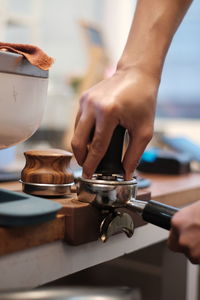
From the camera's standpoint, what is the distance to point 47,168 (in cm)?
57

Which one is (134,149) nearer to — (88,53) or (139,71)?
(139,71)

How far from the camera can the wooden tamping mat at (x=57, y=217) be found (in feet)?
1.50

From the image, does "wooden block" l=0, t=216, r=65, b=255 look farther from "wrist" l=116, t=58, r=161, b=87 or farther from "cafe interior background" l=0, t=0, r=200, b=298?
"cafe interior background" l=0, t=0, r=200, b=298

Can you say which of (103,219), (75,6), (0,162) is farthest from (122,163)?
(75,6)

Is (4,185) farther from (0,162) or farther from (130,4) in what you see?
(130,4)

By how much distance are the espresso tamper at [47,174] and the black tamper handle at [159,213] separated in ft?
0.39

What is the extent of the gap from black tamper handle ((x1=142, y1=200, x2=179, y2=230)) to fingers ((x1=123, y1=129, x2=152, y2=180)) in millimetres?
57

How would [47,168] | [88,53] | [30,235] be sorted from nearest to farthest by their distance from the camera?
[30,235] → [47,168] → [88,53]

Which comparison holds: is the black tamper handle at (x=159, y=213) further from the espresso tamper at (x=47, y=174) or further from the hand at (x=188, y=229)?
the espresso tamper at (x=47, y=174)

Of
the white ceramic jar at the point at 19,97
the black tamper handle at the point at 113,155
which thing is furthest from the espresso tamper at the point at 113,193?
the white ceramic jar at the point at 19,97

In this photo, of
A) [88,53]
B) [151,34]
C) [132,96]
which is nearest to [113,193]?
[132,96]

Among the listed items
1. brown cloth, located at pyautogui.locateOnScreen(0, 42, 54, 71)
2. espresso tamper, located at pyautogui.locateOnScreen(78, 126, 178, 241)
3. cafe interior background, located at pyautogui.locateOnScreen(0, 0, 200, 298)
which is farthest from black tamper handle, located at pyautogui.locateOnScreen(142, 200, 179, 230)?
cafe interior background, located at pyautogui.locateOnScreen(0, 0, 200, 298)

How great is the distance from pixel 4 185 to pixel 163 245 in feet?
1.43

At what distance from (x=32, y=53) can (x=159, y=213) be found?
251 mm
